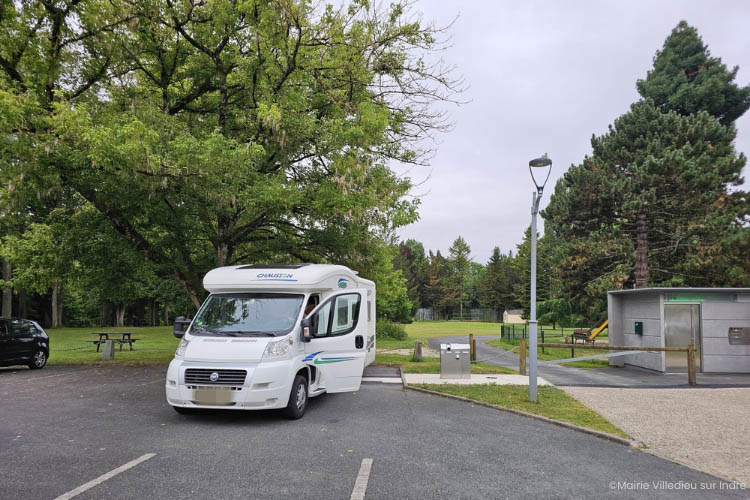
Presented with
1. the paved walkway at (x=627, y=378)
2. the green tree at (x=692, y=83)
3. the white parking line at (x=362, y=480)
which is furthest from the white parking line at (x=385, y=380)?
the green tree at (x=692, y=83)

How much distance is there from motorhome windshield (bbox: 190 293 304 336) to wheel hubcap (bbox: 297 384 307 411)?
980mm

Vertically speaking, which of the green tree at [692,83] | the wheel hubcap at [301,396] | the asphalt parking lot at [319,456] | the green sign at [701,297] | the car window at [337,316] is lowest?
the asphalt parking lot at [319,456]

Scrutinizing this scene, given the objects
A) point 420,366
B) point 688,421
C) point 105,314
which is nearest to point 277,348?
point 688,421

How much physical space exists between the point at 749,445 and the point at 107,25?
53.4 feet

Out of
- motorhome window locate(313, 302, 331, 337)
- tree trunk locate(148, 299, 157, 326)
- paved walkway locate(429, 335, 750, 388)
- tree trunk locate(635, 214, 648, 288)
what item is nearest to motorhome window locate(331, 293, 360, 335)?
motorhome window locate(313, 302, 331, 337)

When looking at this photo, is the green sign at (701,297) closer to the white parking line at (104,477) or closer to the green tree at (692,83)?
the white parking line at (104,477)

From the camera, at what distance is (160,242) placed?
15.7 metres

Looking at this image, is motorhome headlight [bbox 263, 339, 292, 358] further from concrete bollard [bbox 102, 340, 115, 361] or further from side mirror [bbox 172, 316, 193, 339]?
concrete bollard [bbox 102, 340, 115, 361]

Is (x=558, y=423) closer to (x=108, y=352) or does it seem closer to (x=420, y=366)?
(x=420, y=366)

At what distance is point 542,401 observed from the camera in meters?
9.28

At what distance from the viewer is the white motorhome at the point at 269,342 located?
7.12 metres

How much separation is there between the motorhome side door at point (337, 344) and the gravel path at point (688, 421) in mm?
4483

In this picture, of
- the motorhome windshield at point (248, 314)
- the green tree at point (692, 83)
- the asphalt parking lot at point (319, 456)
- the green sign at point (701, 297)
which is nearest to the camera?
the asphalt parking lot at point (319, 456)

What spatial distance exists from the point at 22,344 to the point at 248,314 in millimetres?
10114
